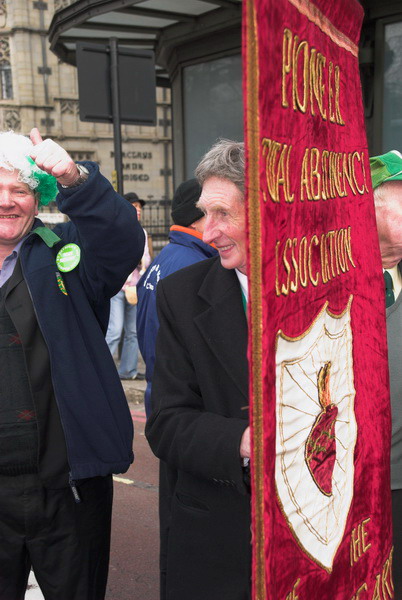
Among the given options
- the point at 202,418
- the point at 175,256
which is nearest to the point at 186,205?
the point at 175,256

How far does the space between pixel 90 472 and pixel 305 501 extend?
1.05 metres

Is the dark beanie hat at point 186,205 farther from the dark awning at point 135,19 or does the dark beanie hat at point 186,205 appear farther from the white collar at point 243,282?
the dark awning at point 135,19

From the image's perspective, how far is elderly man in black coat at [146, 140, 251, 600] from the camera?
72.4 inches

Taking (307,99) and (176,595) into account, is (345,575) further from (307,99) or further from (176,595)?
(307,99)

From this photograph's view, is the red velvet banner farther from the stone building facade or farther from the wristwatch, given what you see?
the stone building facade

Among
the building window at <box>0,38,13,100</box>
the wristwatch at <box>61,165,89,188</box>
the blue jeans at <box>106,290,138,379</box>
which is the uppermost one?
the building window at <box>0,38,13,100</box>

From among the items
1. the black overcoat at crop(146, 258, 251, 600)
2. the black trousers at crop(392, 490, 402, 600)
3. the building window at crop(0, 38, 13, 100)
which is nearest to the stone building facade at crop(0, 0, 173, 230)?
the building window at crop(0, 38, 13, 100)

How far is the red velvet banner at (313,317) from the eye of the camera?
116 centimetres

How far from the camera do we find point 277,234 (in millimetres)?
1195

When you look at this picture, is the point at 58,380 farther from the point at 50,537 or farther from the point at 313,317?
the point at 313,317

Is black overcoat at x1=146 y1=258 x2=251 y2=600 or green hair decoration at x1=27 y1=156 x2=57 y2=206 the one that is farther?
green hair decoration at x1=27 y1=156 x2=57 y2=206

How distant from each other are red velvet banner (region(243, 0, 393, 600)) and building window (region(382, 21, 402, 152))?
643 centimetres

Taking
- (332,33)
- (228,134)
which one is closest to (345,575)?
(332,33)

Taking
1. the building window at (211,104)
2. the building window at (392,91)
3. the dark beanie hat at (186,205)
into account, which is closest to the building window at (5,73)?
the building window at (211,104)
